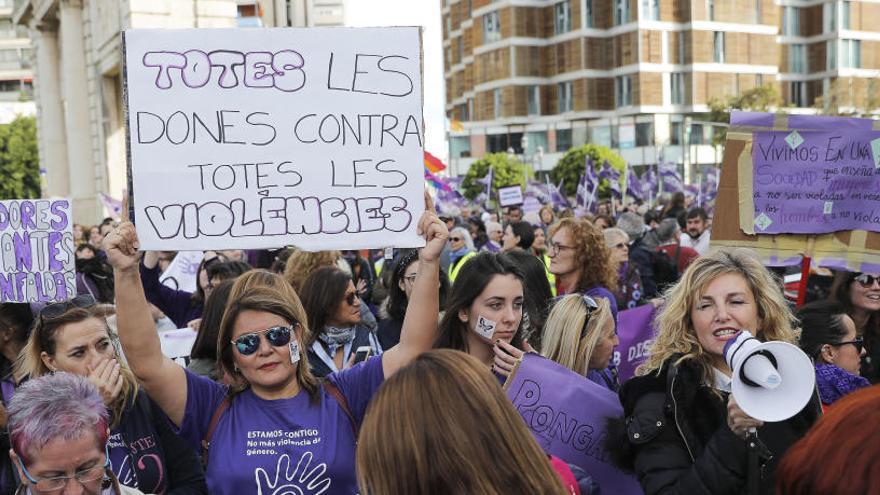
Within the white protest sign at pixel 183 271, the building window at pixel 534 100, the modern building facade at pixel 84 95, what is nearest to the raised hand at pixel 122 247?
the white protest sign at pixel 183 271

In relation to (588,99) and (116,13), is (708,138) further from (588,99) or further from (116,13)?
(116,13)

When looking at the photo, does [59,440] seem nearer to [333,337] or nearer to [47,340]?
[47,340]

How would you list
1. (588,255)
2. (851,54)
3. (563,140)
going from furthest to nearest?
(851,54), (563,140), (588,255)

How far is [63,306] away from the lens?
10.7ft

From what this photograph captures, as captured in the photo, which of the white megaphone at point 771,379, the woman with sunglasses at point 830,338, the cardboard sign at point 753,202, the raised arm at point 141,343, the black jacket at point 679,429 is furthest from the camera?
the cardboard sign at point 753,202

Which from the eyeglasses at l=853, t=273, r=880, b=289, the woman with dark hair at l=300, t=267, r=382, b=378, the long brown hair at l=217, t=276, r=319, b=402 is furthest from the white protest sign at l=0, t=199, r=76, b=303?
the eyeglasses at l=853, t=273, r=880, b=289

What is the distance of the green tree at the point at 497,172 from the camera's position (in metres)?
51.7

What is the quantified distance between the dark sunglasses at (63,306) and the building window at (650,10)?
57928 millimetres

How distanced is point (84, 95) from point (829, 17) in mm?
53984

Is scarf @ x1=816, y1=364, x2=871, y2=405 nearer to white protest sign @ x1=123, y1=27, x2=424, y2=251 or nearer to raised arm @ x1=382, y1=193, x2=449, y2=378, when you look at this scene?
raised arm @ x1=382, y1=193, x2=449, y2=378

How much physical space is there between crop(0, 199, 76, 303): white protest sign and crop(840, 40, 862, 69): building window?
220 ft

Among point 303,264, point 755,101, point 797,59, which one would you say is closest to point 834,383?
point 303,264

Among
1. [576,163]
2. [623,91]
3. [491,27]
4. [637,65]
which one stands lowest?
[576,163]

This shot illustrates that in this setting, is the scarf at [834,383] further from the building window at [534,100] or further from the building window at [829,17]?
the building window at [829,17]
